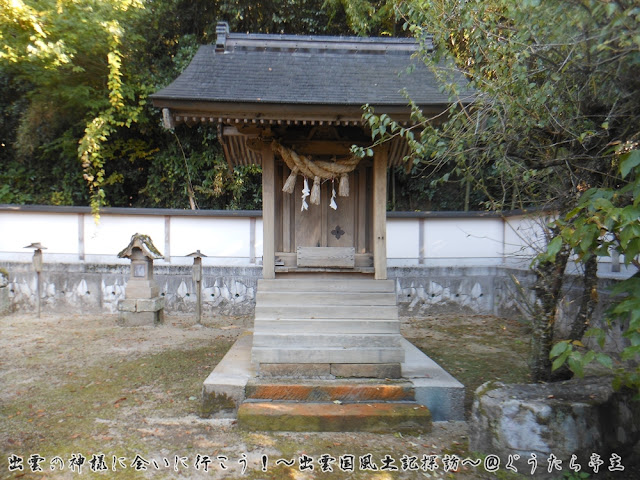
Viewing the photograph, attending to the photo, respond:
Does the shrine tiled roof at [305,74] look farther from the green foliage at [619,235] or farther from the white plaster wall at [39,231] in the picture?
the white plaster wall at [39,231]

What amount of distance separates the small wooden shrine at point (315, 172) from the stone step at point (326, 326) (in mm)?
11

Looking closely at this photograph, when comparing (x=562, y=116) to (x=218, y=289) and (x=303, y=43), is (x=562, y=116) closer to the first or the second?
(x=303, y=43)

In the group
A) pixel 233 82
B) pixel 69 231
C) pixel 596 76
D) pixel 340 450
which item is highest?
pixel 233 82

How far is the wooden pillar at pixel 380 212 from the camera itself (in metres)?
4.93

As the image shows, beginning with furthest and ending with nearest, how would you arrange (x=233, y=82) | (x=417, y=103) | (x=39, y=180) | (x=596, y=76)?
(x=39, y=180) < (x=233, y=82) < (x=417, y=103) < (x=596, y=76)

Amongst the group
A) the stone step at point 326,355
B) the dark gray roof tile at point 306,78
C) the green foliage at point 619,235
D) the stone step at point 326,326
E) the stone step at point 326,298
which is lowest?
the stone step at point 326,355

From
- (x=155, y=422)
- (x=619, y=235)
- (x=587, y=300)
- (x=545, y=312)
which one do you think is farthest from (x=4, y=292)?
(x=619, y=235)

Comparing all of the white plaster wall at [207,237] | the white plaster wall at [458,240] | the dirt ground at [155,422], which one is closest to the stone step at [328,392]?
the dirt ground at [155,422]

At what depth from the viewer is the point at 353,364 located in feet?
14.1

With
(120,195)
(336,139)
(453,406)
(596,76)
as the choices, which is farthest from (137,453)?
(120,195)

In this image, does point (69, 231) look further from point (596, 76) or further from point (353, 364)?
point (596, 76)

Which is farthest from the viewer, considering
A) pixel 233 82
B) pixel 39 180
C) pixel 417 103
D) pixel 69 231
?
pixel 39 180

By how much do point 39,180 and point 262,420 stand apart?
11.8 metres

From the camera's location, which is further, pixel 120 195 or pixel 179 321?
pixel 120 195
